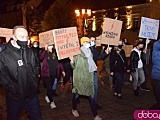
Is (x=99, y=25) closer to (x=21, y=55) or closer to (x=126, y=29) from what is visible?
(x=126, y=29)

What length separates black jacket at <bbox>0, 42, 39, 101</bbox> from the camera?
436 centimetres

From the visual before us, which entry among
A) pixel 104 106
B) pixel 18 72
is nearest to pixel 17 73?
pixel 18 72

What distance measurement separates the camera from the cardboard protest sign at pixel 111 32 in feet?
27.5

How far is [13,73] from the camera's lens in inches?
171

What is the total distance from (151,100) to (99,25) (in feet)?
110

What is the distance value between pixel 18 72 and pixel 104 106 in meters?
4.18

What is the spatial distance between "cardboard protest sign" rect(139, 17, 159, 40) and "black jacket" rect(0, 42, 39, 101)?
5.00m

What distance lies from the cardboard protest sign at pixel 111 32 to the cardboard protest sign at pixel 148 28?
2.36 feet

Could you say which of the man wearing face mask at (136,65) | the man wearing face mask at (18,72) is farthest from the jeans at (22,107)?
the man wearing face mask at (136,65)

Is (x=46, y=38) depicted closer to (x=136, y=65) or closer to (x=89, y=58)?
(x=89, y=58)

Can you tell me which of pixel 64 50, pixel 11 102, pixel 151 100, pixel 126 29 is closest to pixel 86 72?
pixel 64 50

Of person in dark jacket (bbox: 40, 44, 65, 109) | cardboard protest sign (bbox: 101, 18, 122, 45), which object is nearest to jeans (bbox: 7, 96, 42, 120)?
person in dark jacket (bbox: 40, 44, 65, 109)

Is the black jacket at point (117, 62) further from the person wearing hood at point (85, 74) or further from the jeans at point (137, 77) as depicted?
the person wearing hood at point (85, 74)

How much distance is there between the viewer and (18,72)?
172 inches
